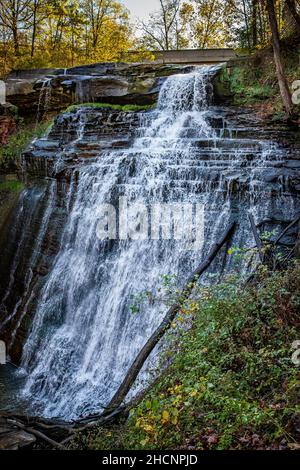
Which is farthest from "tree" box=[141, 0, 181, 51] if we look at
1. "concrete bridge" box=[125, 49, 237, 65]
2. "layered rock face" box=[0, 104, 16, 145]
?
"layered rock face" box=[0, 104, 16, 145]

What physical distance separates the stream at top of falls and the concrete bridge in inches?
551

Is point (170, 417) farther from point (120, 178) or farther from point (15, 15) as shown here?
point (15, 15)

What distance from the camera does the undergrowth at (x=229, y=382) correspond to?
153 inches

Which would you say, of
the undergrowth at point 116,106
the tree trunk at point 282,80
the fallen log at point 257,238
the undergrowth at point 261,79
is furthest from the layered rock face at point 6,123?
the fallen log at point 257,238

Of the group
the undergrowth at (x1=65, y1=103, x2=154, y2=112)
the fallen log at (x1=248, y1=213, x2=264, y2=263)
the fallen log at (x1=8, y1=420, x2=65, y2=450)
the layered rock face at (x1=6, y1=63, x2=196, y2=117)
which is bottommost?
the fallen log at (x1=8, y1=420, x2=65, y2=450)

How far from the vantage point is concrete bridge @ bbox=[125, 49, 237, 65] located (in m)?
23.7

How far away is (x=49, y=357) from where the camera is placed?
29.2 feet

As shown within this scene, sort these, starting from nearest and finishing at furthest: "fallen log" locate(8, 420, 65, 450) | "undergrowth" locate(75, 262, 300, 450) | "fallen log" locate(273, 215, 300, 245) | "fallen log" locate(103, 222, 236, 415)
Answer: "undergrowth" locate(75, 262, 300, 450) → "fallen log" locate(8, 420, 65, 450) → "fallen log" locate(103, 222, 236, 415) → "fallen log" locate(273, 215, 300, 245)

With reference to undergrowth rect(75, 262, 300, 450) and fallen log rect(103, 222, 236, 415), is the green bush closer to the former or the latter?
fallen log rect(103, 222, 236, 415)

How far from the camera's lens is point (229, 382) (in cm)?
442

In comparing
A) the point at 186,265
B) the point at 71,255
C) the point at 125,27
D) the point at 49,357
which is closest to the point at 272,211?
the point at 186,265

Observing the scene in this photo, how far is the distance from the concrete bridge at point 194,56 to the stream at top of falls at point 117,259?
1400 centimetres

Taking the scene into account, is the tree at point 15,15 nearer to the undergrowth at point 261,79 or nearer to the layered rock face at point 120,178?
the layered rock face at point 120,178

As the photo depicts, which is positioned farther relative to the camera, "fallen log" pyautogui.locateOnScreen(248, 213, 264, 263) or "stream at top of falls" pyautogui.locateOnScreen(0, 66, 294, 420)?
"stream at top of falls" pyautogui.locateOnScreen(0, 66, 294, 420)
